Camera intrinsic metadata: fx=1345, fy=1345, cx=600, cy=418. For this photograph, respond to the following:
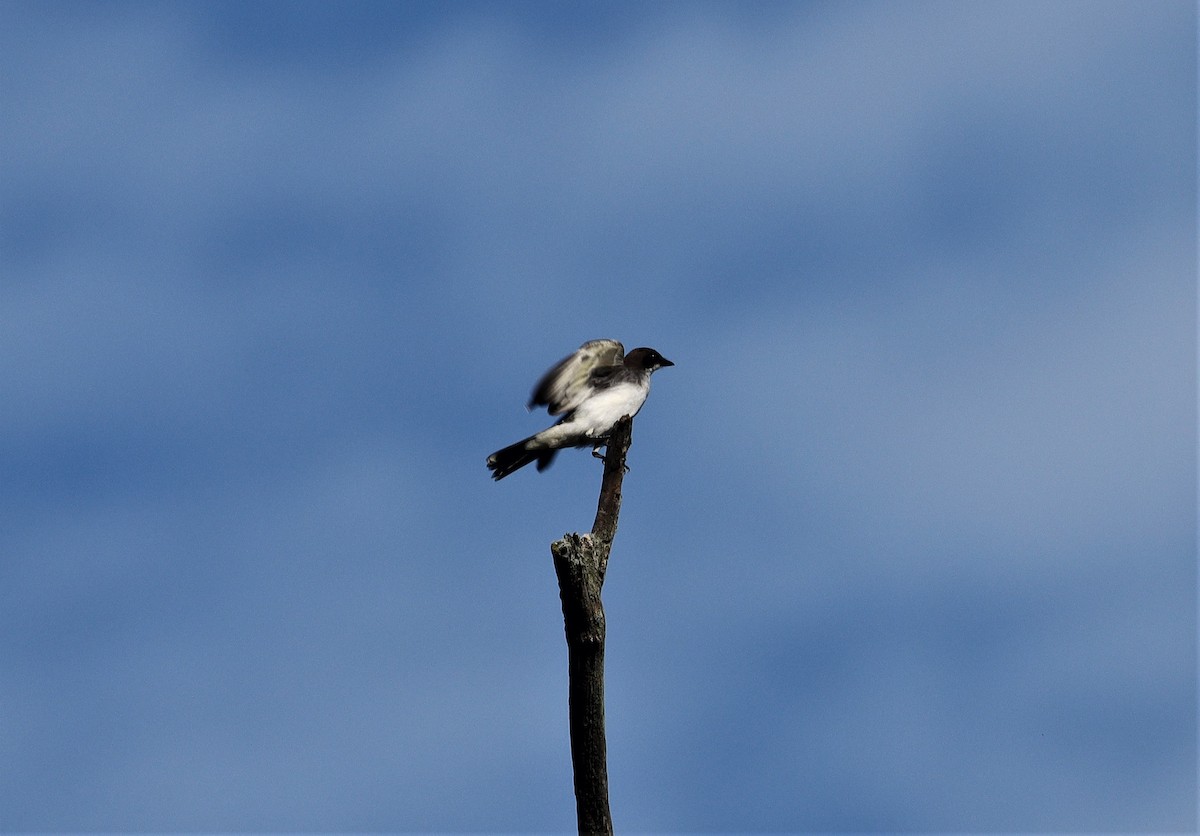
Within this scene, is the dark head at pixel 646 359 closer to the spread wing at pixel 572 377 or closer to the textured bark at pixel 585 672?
the spread wing at pixel 572 377

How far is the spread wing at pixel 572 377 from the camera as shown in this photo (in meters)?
16.1

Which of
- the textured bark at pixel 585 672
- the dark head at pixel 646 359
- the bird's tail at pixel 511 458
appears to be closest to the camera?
the textured bark at pixel 585 672

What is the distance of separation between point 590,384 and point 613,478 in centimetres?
485

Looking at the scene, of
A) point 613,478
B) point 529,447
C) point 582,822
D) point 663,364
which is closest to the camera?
point 582,822

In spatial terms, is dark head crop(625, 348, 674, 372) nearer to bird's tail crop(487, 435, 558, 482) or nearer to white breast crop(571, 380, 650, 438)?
white breast crop(571, 380, 650, 438)

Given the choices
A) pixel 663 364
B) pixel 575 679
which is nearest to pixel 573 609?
pixel 575 679

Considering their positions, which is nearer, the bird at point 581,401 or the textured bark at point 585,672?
the textured bark at point 585,672

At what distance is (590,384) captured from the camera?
16562mm

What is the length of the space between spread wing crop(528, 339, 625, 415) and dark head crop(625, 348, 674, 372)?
0.63m

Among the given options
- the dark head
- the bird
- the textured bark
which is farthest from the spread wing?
the textured bark

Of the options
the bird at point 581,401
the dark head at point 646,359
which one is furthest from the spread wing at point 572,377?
the dark head at point 646,359

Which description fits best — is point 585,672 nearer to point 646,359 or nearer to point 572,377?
point 572,377

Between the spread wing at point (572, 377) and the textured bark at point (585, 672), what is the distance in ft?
18.6

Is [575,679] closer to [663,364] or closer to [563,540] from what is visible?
[563,540]
